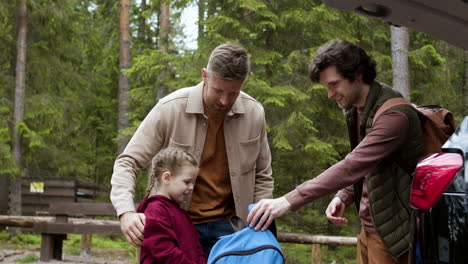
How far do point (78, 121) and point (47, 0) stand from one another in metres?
4.79

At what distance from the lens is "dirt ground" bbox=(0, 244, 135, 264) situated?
40.2 feet

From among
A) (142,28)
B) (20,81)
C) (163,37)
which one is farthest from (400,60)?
(142,28)

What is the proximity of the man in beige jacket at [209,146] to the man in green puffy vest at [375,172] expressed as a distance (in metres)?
0.66

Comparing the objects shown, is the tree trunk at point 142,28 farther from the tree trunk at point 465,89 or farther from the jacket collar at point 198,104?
the jacket collar at point 198,104

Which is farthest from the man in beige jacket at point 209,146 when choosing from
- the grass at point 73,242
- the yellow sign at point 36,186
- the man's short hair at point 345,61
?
the yellow sign at point 36,186

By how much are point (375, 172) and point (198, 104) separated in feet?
4.05

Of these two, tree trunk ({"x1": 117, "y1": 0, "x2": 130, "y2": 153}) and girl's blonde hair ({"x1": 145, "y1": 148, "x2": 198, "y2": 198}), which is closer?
girl's blonde hair ({"x1": 145, "y1": 148, "x2": 198, "y2": 198})

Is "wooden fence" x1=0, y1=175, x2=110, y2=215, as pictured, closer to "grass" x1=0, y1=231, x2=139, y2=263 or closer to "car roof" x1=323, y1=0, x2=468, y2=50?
"grass" x1=0, y1=231, x2=139, y2=263

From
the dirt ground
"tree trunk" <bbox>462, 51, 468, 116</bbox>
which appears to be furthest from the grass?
"tree trunk" <bbox>462, 51, 468, 116</bbox>

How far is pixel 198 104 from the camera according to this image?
379 centimetres

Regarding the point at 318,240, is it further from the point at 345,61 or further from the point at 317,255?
the point at 345,61

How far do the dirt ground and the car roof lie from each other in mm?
9474

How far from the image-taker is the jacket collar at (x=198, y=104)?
3.78 metres

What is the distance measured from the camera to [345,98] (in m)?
3.30
